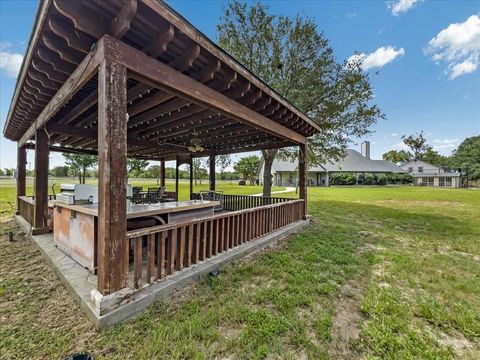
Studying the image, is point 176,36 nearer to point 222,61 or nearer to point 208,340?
point 222,61

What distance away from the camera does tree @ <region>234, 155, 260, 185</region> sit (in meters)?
34.1

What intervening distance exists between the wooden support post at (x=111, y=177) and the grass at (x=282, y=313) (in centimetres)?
58

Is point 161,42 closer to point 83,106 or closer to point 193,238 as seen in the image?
point 83,106

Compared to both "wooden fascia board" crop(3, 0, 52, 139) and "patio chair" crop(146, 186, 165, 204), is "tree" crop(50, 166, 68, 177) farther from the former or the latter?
"wooden fascia board" crop(3, 0, 52, 139)

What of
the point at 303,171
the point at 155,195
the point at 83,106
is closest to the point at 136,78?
the point at 83,106

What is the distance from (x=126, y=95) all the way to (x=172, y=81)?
1.90 ft

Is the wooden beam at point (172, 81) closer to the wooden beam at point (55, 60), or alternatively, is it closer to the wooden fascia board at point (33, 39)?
the wooden fascia board at point (33, 39)

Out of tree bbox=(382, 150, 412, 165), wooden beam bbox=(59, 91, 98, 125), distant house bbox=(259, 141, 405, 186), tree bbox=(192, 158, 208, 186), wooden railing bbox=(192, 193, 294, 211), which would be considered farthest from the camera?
tree bbox=(382, 150, 412, 165)

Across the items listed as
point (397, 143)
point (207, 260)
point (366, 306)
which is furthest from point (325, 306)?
point (397, 143)

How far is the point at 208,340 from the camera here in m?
1.91

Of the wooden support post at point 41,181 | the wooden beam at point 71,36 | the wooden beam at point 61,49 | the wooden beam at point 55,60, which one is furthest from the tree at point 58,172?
the wooden beam at point 71,36

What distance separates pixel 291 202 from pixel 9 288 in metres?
5.78

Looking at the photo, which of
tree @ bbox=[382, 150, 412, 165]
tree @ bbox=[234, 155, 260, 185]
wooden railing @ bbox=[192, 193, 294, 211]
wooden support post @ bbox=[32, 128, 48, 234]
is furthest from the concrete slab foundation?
tree @ bbox=[382, 150, 412, 165]

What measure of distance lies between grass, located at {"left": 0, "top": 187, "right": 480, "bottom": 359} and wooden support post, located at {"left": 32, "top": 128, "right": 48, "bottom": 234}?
841 millimetres
